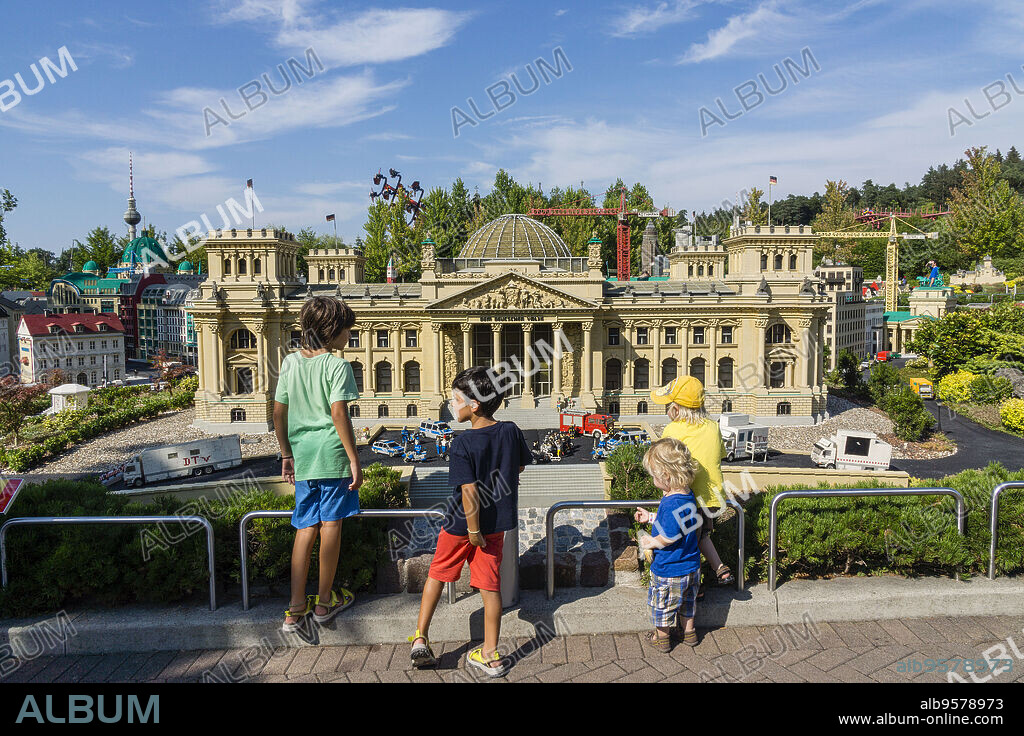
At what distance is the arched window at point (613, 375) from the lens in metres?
52.0

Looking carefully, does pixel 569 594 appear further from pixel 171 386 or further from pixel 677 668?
pixel 171 386

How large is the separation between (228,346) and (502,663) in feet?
158

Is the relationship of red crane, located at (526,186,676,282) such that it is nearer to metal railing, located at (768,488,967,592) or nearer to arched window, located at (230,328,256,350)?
arched window, located at (230,328,256,350)

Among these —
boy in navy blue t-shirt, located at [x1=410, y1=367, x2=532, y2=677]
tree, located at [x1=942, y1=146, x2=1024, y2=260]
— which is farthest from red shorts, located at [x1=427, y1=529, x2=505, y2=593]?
tree, located at [x1=942, y1=146, x2=1024, y2=260]

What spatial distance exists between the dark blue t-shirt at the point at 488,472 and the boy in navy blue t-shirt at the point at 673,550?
1.55m

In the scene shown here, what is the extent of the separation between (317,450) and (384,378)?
45.9 m

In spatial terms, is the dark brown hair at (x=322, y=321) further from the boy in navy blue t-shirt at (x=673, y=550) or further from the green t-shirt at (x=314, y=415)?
the boy in navy blue t-shirt at (x=673, y=550)

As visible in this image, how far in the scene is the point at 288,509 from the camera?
7754 mm

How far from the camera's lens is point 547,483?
34594 millimetres

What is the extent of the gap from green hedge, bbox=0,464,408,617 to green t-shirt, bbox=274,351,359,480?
103 cm

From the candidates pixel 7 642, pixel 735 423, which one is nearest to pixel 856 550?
pixel 7 642

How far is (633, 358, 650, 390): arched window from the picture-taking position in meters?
52.1

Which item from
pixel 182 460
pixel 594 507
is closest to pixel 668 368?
pixel 182 460

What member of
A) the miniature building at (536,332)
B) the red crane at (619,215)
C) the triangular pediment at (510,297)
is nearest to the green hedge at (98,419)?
the miniature building at (536,332)
